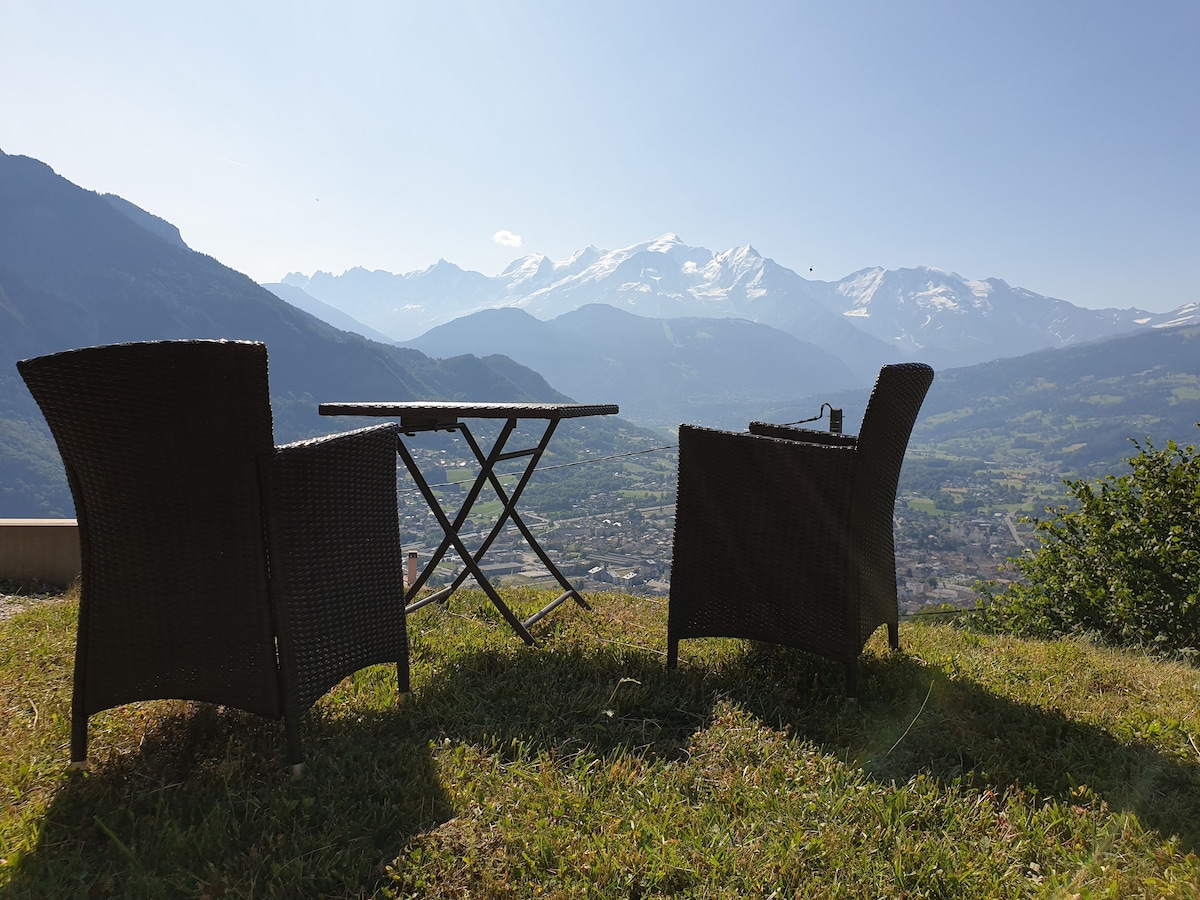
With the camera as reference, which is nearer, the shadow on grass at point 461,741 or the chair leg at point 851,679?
the shadow on grass at point 461,741

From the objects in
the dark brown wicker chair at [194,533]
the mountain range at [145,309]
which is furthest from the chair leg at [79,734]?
the mountain range at [145,309]

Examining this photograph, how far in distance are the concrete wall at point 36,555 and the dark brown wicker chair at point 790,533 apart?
3806mm

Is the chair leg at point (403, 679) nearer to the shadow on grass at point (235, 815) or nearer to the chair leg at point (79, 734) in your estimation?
the shadow on grass at point (235, 815)

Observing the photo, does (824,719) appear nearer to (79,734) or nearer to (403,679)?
(403,679)

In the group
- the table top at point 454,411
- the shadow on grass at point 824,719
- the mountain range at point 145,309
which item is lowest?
the shadow on grass at point 824,719

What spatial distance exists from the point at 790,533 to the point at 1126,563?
2.79 m

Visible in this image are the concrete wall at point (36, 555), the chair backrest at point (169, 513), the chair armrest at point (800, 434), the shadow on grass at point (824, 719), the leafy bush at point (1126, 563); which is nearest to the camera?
the chair backrest at point (169, 513)

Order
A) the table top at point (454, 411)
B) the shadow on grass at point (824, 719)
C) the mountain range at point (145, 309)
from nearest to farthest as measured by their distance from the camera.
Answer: the shadow on grass at point (824, 719)
the table top at point (454, 411)
the mountain range at point (145, 309)

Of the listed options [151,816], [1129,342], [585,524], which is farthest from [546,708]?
[1129,342]

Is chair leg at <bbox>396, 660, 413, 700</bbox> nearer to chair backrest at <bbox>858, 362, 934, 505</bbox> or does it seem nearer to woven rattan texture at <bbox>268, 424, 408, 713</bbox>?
woven rattan texture at <bbox>268, 424, 408, 713</bbox>

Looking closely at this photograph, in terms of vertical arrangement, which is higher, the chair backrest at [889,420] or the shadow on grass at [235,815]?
the chair backrest at [889,420]

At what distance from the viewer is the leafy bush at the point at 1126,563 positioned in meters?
3.60

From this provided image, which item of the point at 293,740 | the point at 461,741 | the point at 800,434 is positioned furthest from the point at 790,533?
the point at 293,740

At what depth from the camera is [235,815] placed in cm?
171
